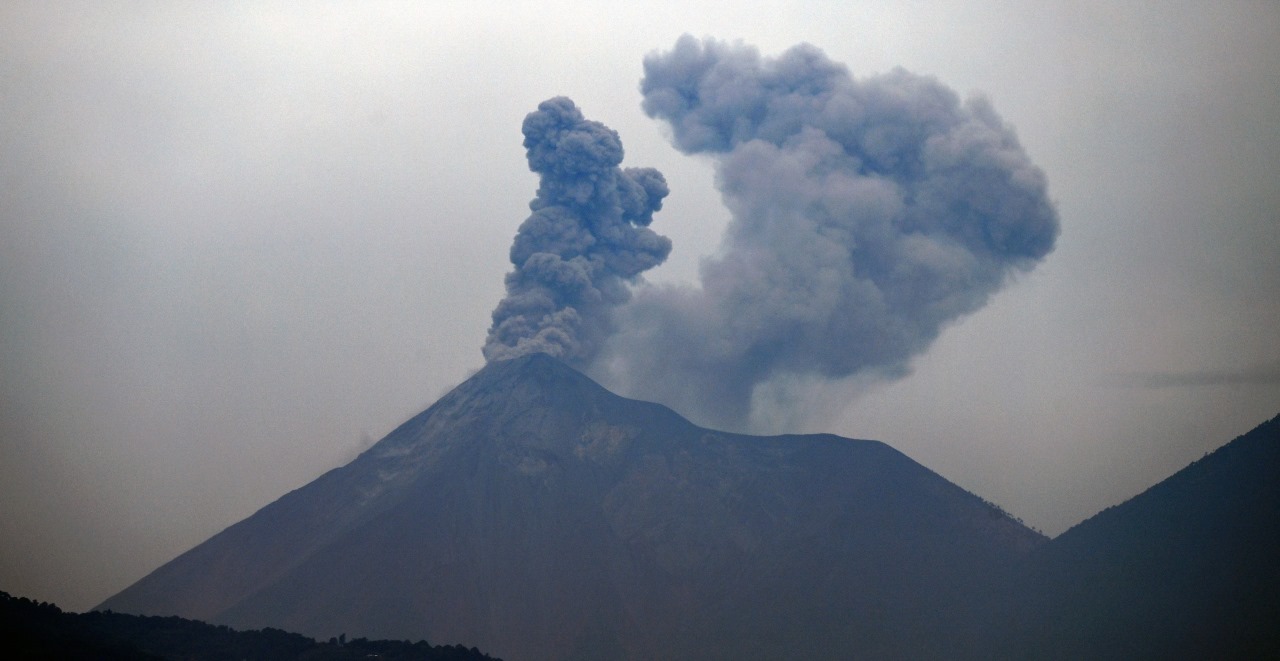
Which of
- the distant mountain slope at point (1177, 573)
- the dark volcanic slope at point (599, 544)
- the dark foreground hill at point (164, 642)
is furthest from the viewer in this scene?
the dark volcanic slope at point (599, 544)

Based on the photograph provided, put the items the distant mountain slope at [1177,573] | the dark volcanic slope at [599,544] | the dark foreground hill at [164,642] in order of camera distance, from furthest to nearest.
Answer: the dark volcanic slope at [599,544] → the distant mountain slope at [1177,573] → the dark foreground hill at [164,642]

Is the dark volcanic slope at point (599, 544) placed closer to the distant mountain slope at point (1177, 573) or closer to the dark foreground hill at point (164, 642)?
the distant mountain slope at point (1177, 573)

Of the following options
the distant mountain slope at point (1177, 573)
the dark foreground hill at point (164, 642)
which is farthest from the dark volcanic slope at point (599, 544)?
the dark foreground hill at point (164, 642)

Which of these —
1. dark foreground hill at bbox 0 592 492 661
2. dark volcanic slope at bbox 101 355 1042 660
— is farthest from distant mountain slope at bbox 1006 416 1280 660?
dark foreground hill at bbox 0 592 492 661

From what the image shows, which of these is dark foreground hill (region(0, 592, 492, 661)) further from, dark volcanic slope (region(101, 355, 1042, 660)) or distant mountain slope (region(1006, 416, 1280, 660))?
distant mountain slope (region(1006, 416, 1280, 660))

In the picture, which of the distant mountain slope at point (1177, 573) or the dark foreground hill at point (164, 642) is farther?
the distant mountain slope at point (1177, 573)

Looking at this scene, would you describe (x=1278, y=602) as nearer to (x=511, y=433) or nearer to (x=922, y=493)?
(x=922, y=493)

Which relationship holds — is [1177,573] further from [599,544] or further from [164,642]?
[164,642]
